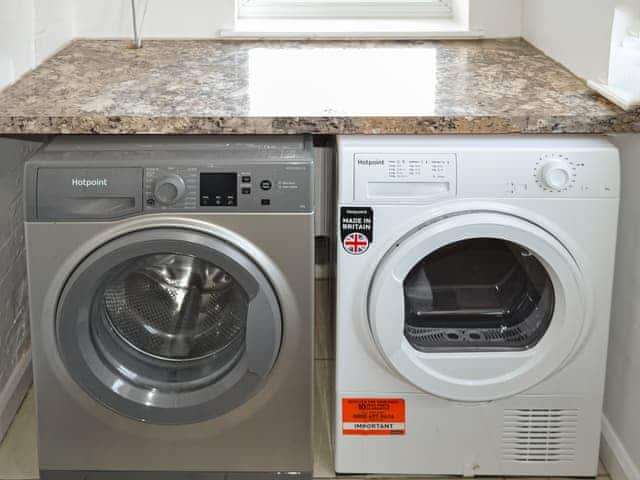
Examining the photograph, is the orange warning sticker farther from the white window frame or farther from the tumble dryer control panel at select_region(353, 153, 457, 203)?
the white window frame

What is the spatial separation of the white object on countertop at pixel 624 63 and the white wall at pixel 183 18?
3.33 ft

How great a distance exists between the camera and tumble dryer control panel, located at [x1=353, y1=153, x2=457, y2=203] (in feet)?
7.19

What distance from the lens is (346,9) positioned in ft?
11.4

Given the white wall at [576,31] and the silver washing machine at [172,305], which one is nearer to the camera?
the silver washing machine at [172,305]

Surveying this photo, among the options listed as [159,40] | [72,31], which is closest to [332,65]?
[159,40]

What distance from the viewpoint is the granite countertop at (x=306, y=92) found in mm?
2203

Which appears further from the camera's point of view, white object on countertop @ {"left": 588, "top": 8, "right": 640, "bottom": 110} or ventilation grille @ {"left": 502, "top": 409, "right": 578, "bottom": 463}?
ventilation grille @ {"left": 502, "top": 409, "right": 578, "bottom": 463}

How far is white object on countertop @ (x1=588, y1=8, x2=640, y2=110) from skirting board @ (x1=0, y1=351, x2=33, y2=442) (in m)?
1.73

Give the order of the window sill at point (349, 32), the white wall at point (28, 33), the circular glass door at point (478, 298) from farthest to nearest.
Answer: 1. the window sill at point (349, 32)
2. the white wall at point (28, 33)
3. the circular glass door at point (478, 298)

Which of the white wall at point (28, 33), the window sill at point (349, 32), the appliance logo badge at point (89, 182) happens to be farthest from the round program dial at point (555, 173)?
the white wall at point (28, 33)

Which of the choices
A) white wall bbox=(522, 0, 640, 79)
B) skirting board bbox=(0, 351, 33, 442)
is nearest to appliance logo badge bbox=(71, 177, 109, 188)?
skirting board bbox=(0, 351, 33, 442)

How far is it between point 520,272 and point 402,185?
14.3 inches

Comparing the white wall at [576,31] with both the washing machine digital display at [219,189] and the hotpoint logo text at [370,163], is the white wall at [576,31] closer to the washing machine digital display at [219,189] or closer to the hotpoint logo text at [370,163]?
the hotpoint logo text at [370,163]

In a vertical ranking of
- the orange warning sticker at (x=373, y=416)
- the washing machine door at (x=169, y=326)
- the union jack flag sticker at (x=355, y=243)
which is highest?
the union jack flag sticker at (x=355, y=243)
